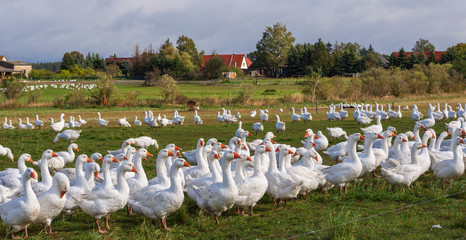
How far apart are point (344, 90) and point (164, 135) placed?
98.5ft

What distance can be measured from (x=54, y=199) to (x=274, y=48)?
87.4 meters

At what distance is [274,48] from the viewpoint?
303ft

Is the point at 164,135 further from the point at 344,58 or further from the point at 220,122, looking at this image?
the point at 344,58

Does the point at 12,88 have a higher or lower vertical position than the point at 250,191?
higher

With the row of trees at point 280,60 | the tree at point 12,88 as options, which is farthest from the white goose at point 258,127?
the row of trees at point 280,60

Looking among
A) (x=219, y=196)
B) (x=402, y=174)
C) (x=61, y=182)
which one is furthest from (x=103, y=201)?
(x=402, y=174)

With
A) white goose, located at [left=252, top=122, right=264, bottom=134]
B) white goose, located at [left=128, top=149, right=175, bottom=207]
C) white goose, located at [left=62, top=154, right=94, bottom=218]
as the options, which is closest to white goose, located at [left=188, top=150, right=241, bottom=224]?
white goose, located at [left=128, top=149, right=175, bottom=207]

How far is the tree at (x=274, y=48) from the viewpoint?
300 feet

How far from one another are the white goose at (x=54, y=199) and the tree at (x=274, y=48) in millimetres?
85235

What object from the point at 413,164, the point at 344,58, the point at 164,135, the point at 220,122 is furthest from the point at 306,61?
the point at 413,164

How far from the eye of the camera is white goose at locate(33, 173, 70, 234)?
7238 mm

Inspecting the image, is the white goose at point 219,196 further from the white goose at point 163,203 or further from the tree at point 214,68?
the tree at point 214,68

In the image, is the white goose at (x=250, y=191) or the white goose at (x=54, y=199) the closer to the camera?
the white goose at (x=54, y=199)

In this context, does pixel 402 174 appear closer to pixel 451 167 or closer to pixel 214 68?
pixel 451 167
